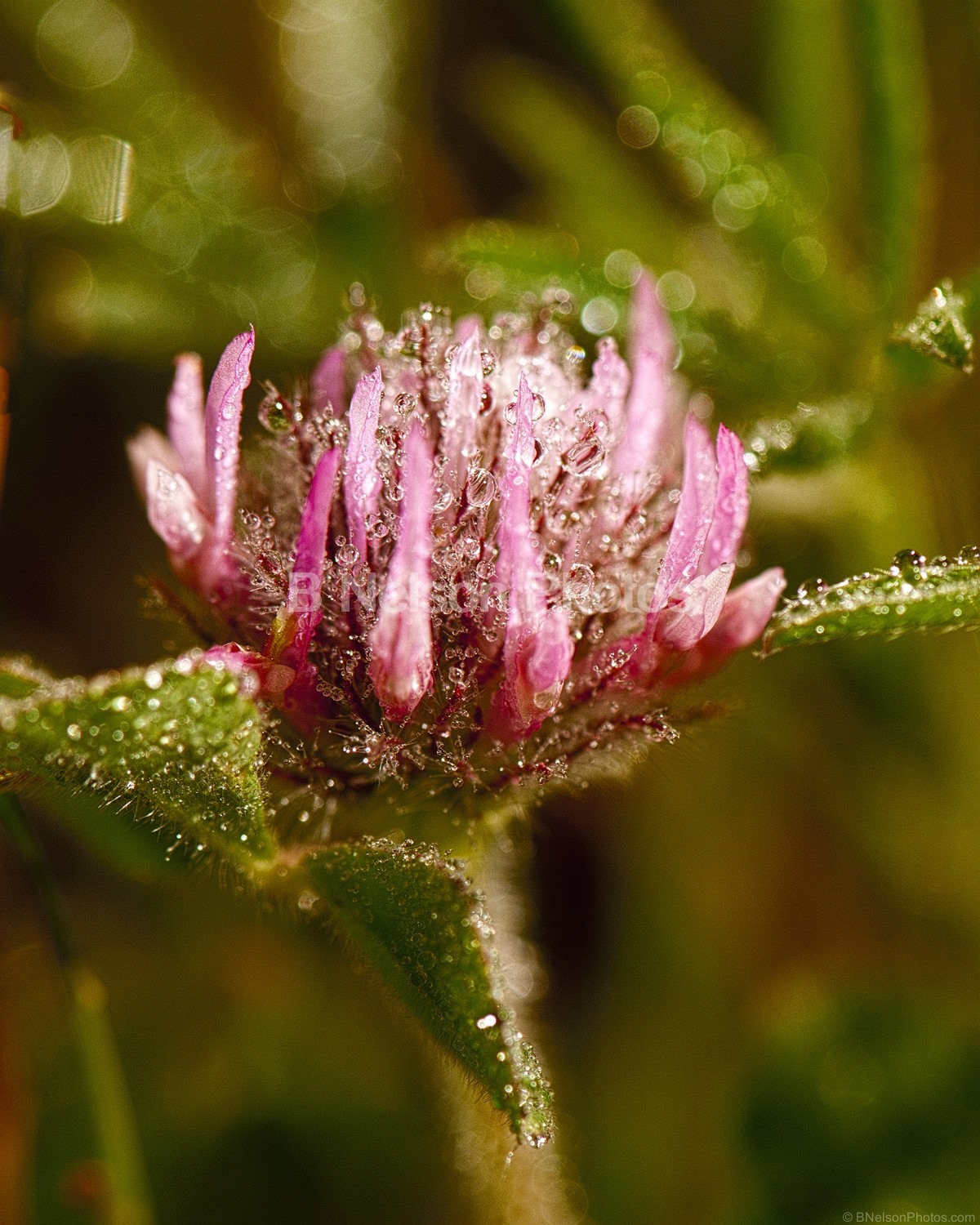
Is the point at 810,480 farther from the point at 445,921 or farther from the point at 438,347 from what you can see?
the point at 445,921

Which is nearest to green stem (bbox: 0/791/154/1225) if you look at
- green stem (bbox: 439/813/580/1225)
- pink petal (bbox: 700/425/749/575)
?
green stem (bbox: 439/813/580/1225)

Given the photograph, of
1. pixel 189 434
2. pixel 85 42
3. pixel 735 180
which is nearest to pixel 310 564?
pixel 189 434

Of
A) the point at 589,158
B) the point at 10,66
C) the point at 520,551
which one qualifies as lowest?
the point at 520,551

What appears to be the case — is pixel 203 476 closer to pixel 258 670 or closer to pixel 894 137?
pixel 258 670

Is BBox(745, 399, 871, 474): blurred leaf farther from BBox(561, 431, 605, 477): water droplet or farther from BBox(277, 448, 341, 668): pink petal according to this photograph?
BBox(277, 448, 341, 668): pink petal

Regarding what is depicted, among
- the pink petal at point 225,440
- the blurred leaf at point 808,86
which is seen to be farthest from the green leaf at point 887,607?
the blurred leaf at point 808,86

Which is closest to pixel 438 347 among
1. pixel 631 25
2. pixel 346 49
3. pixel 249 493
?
pixel 249 493

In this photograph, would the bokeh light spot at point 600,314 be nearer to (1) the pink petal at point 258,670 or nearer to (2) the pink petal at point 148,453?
(2) the pink petal at point 148,453

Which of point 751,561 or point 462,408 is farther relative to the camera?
point 751,561
